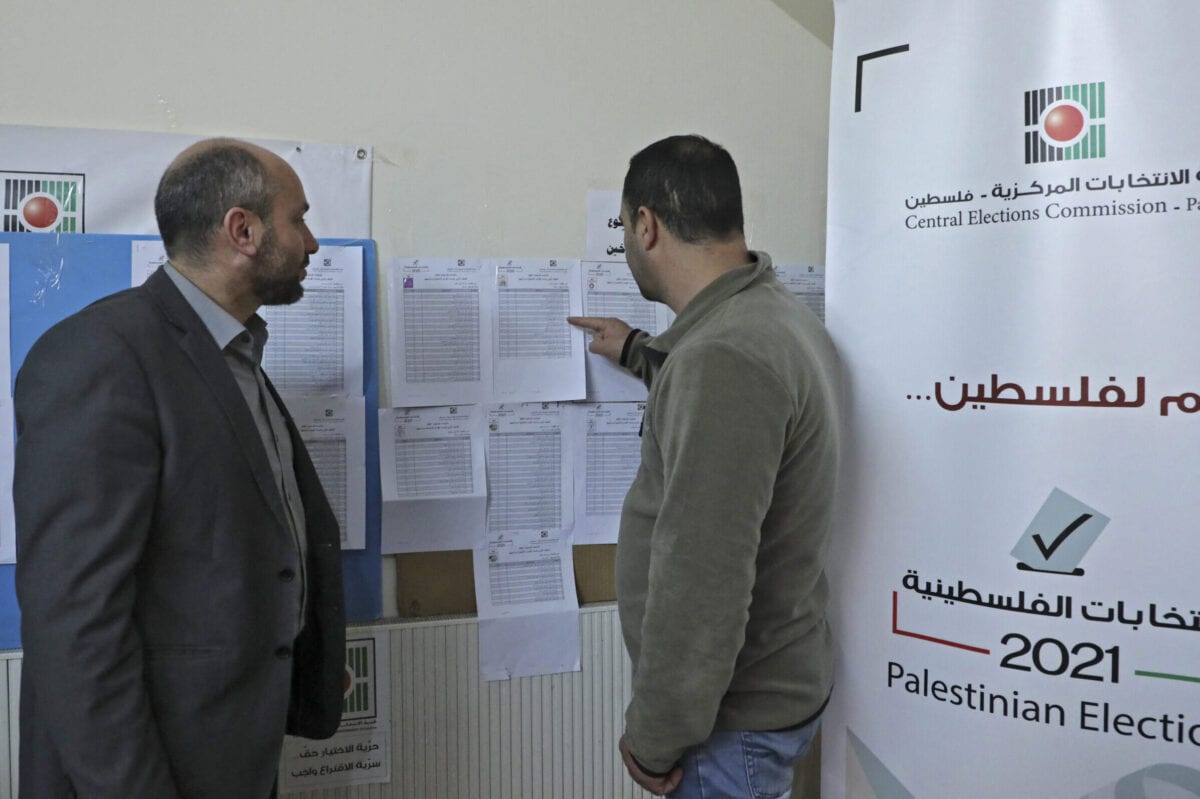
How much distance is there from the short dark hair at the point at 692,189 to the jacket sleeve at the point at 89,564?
2.83 feet

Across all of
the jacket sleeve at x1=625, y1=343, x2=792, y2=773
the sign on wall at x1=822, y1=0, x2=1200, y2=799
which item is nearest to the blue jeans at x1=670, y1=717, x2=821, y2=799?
the jacket sleeve at x1=625, y1=343, x2=792, y2=773

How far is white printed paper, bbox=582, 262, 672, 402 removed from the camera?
1976 mm

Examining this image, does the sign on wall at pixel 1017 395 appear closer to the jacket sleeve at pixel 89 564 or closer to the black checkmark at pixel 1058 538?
the black checkmark at pixel 1058 538

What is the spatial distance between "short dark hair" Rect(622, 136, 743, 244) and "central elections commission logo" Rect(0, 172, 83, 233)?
3.70 feet

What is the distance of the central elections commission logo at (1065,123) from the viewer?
4.29 feet

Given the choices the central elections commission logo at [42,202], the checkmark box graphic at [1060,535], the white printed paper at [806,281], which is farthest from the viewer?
the white printed paper at [806,281]

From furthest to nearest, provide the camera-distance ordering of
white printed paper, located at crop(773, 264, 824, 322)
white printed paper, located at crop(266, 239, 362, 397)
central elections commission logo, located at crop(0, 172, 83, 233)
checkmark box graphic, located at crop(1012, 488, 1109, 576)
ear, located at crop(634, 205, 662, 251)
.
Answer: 1. white printed paper, located at crop(773, 264, 824, 322)
2. white printed paper, located at crop(266, 239, 362, 397)
3. central elections commission logo, located at crop(0, 172, 83, 233)
4. ear, located at crop(634, 205, 662, 251)
5. checkmark box graphic, located at crop(1012, 488, 1109, 576)

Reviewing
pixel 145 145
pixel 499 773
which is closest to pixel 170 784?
pixel 499 773

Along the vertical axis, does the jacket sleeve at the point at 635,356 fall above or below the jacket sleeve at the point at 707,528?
above

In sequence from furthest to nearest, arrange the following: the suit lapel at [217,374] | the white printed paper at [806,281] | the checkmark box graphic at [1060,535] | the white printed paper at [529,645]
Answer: the white printed paper at [806,281]
the white printed paper at [529,645]
the checkmark box graphic at [1060,535]
the suit lapel at [217,374]

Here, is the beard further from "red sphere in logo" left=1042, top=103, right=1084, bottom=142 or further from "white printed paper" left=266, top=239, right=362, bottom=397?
"red sphere in logo" left=1042, top=103, right=1084, bottom=142

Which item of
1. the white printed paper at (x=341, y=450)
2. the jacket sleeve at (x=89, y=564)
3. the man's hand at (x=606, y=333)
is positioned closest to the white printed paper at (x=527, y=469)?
the man's hand at (x=606, y=333)

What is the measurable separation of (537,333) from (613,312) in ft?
0.64

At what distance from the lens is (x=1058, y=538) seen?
1355 millimetres
